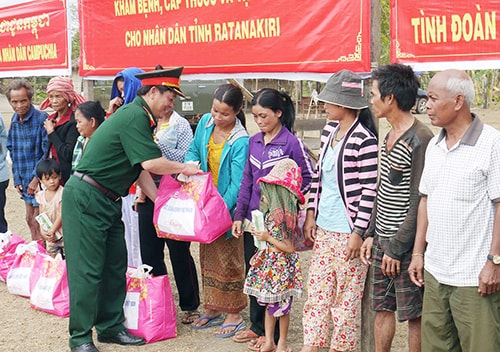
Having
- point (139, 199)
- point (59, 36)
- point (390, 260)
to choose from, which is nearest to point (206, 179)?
point (139, 199)

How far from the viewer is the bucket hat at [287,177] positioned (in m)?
3.88

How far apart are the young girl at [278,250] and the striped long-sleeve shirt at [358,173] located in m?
0.38

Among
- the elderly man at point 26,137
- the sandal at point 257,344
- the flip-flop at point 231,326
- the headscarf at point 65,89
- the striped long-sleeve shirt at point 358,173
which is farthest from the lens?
the elderly man at point 26,137

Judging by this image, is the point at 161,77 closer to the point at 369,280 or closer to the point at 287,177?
the point at 287,177

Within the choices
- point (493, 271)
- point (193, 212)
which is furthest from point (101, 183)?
point (493, 271)

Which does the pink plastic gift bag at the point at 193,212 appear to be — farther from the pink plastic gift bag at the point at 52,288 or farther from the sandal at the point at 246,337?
the pink plastic gift bag at the point at 52,288

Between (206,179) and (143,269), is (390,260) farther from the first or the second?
(143,269)

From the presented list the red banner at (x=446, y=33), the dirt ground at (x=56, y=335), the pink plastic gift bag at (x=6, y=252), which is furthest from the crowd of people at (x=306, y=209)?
the pink plastic gift bag at (x=6, y=252)

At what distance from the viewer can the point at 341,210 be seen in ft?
12.1

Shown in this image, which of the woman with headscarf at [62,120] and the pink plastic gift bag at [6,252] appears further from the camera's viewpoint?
the pink plastic gift bag at [6,252]

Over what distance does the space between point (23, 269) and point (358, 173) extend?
3438 millimetres

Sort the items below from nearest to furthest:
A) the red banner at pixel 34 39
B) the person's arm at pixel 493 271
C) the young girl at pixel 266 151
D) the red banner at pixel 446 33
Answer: the person's arm at pixel 493 271 → the red banner at pixel 446 33 → the young girl at pixel 266 151 → the red banner at pixel 34 39

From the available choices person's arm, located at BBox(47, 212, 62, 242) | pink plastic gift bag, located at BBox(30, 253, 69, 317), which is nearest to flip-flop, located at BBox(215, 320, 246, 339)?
pink plastic gift bag, located at BBox(30, 253, 69, 317)

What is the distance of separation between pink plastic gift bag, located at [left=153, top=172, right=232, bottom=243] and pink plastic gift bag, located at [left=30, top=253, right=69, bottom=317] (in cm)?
122
